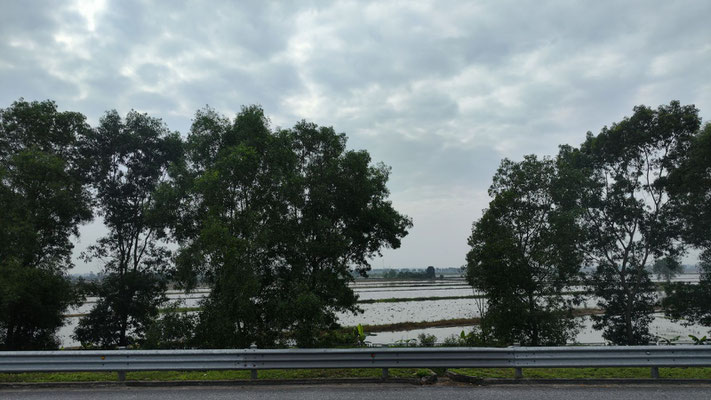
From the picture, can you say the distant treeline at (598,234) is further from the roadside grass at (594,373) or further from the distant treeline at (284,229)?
the roadside grass at (594,373)

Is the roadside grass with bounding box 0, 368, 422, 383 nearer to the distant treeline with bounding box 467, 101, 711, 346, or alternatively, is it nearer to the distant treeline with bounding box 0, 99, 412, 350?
the distant treeline with bounding box 0, 99, 412, 350

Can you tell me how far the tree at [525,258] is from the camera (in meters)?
20.3

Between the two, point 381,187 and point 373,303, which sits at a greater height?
point 381,187

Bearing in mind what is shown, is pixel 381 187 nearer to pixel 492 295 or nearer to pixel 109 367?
pixel 492 295

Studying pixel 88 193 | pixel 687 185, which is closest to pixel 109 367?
pixel 88 193

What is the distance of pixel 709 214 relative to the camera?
76.7 ft

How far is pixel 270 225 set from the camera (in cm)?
1675

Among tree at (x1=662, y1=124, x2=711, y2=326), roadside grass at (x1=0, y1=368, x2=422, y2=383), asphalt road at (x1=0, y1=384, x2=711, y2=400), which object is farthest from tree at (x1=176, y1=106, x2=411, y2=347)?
tree at (x1=662, y1=124, x2=711, y2=326)

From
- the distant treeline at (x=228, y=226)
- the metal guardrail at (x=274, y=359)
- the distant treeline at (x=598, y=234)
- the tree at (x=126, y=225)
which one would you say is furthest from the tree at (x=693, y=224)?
the tree at (x=126, y=225)

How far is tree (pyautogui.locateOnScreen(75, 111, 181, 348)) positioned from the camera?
28672mm

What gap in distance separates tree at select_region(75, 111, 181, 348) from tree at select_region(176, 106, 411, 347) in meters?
12.0

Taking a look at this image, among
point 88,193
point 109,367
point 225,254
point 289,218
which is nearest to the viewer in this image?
point 109,367

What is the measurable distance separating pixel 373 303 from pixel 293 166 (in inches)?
1653

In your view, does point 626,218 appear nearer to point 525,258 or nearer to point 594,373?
point 525,258
